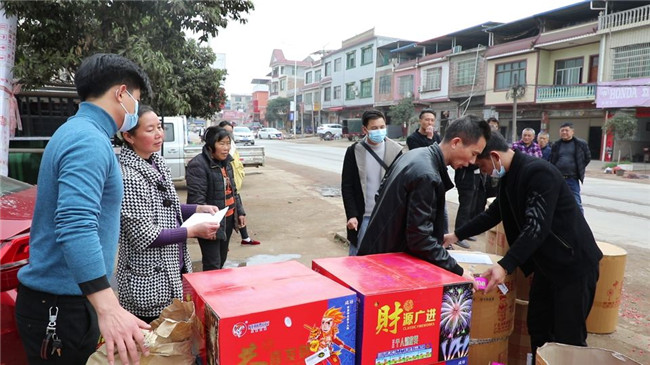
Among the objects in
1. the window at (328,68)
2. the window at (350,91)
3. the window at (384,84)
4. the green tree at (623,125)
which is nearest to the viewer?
the green tree at (623,125)

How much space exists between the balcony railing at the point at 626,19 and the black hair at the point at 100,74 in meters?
21.8

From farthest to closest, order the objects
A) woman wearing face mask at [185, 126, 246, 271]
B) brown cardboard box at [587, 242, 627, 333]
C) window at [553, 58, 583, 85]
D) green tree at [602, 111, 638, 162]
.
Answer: window at [553, 58, 583, 85], green tree at [602, 111, 638, 162], woman wearing face mask at [185, 126, 246, 271], brown cardboard box at [587, 242, 627, 333]

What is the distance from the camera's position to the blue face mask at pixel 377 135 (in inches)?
148

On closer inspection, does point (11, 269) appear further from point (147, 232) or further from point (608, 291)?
point (608, 291)

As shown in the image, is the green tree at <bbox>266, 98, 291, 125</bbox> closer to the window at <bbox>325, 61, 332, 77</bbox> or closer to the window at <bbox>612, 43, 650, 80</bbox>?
the window at <bbox>325, 61, 332, 77</bbox>

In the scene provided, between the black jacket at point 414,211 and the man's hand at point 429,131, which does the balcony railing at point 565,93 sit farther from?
the black jacket at point 414,211

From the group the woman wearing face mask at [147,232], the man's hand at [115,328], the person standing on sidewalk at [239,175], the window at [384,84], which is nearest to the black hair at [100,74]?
the woman wearing face mask at [147,232]

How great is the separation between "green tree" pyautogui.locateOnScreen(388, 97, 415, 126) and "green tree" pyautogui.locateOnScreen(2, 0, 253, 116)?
26.0m

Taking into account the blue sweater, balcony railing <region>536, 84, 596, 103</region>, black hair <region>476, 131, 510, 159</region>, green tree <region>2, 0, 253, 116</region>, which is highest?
balcony railing <region>536, 84, 596, 103</region>

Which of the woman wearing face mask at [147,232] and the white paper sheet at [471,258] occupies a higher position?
the woman wearing face mask at [147,232]

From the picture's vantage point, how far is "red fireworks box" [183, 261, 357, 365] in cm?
128

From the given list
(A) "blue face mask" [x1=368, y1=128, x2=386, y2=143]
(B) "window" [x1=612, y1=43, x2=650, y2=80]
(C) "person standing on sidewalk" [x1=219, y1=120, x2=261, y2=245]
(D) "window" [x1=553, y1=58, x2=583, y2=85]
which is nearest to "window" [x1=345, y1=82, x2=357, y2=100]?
(D) "window" [x1=553, y1=58, x2=583, y2=85]

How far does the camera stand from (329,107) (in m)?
46.0

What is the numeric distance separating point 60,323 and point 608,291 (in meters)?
3.67
